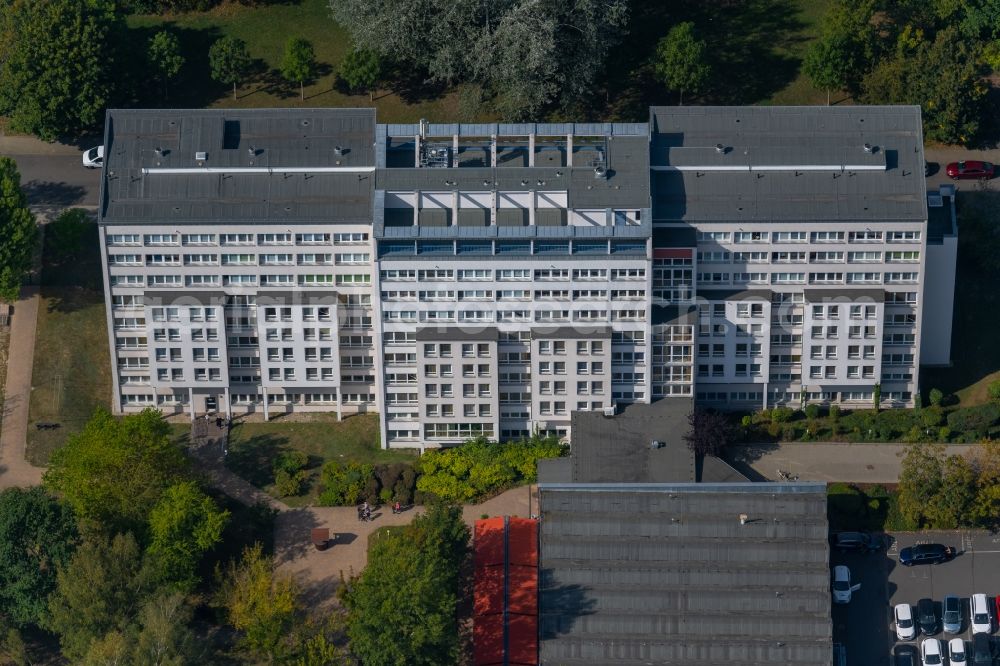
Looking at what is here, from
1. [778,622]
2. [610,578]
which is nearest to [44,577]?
[610,578]

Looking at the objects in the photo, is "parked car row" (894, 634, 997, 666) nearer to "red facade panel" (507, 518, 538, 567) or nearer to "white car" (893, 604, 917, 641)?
"white car" (893, 604, 917, 641)

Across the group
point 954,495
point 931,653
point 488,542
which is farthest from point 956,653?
point 488,542

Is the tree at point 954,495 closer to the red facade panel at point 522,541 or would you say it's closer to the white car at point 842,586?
the white car at point 842,586

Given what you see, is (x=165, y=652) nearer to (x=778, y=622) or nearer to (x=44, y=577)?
(x=44, y=577)

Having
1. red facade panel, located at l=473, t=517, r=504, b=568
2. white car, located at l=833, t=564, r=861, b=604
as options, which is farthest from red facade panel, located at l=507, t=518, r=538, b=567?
white car, located at l=833, t=564, r=861, b=604

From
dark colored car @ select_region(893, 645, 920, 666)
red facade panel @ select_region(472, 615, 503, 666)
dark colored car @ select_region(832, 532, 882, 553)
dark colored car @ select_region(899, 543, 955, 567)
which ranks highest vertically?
dark colored car @ select_region(832, 532, 882, 553)

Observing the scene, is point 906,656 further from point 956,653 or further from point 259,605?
point 259,605
